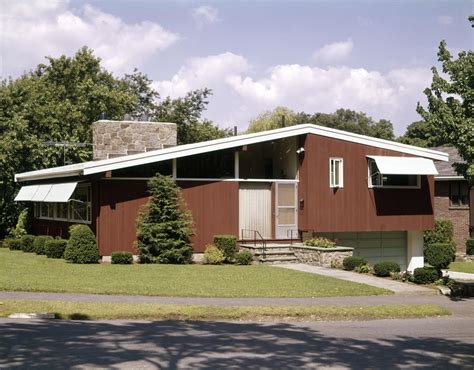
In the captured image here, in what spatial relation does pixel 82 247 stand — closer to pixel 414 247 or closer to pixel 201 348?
pixel 201 348

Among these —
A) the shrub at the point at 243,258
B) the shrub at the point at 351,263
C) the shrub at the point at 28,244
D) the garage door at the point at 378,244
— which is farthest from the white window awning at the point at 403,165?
the shrub at the point at 28,244

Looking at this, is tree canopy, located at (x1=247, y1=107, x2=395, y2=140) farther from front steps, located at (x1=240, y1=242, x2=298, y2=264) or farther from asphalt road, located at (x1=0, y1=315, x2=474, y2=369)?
asphalt road, located at (x1=0, y1=315, x2=474, y2=369)

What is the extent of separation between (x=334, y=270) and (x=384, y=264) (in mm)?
1851

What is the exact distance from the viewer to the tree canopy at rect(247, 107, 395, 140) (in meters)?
59.5

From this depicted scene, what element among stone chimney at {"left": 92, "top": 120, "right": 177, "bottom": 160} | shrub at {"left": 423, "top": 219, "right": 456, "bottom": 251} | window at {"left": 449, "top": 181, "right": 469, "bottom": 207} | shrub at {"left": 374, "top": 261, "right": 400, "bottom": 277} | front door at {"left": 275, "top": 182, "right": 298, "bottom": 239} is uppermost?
stone chimney at {"left": 92, "top": 120, "right": 177, "bottom": 160}

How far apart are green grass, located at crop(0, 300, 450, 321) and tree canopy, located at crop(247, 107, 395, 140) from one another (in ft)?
150

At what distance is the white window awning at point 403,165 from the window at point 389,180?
526 mm

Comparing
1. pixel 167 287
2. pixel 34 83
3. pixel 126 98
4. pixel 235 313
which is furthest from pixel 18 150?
pixel 235 313

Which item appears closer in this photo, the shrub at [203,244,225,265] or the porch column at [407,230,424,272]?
the shrub at [203,244,225,265]

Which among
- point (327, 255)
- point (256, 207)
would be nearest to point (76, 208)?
point (256, 207)

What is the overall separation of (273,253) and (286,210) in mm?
2428

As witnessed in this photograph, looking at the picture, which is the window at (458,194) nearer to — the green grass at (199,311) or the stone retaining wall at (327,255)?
the stone retaining wall at (327,255)

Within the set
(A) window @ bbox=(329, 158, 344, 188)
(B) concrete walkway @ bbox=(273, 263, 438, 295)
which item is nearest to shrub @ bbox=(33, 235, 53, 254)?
(B) concrete walkway @ bbox=(273, 263, 438, 295)

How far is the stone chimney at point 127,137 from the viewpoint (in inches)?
1064
